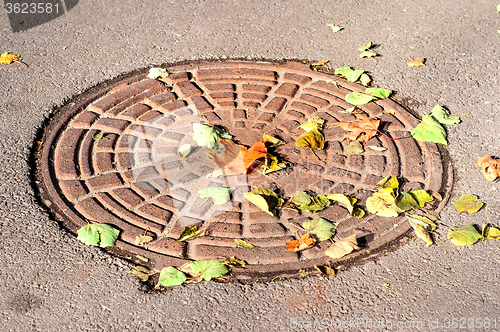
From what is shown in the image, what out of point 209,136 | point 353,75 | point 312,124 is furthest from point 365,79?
point 209,136

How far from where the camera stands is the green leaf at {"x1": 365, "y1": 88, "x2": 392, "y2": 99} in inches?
137

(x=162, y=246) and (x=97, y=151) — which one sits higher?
(x=97, y=151)

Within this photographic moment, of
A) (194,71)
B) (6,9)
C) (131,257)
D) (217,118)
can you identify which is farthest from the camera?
(6,9)

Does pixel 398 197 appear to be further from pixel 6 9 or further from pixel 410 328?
pixel 6 9

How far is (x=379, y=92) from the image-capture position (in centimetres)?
352

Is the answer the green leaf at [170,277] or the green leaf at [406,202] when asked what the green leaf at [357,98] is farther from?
the green leaf at [170,277]

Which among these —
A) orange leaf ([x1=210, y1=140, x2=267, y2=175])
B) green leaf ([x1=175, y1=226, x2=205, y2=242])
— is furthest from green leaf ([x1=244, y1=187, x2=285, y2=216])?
green leaf ([x1=175, y1=226, x2=205, y2=242])

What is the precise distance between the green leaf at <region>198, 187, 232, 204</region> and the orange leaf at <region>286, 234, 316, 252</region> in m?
0.46

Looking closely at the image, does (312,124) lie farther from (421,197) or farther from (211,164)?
(421,197)

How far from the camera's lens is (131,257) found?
2.47 meters

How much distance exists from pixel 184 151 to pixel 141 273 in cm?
91

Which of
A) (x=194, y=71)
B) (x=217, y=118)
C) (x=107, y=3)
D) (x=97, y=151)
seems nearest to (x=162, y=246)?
(x=97, y=151)

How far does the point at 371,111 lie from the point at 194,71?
55.1 inches

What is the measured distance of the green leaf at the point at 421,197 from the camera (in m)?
2.75
